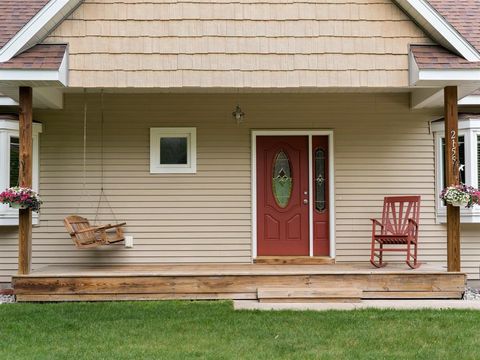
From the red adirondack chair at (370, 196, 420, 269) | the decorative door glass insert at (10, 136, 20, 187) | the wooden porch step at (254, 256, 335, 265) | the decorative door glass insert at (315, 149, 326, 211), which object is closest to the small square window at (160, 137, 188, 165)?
the wooden porch step at (254, 256, 335, 265)

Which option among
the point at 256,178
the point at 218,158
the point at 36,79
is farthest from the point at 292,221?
the point at 36,79

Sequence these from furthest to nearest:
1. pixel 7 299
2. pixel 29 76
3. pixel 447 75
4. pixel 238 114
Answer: pixel 238 114
pixel 7 299
pixel 447 75
pixel 29 76

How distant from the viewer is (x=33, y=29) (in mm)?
6203

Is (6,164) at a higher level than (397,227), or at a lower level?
higher

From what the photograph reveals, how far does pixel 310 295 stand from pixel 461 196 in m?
1.98

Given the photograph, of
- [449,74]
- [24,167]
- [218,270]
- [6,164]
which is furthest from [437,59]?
[6,164]

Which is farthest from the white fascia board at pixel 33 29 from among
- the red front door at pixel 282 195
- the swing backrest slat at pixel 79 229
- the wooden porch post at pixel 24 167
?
the red front door at pixel 282 195

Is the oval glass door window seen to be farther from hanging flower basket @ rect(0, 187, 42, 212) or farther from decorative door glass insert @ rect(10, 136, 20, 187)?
decorative door glass insert @ rect(10, 136, 20, 187)

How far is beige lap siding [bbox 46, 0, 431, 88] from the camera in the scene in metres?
6.43

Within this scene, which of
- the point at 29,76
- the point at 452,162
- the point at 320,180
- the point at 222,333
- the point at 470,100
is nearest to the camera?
the point at 222,333

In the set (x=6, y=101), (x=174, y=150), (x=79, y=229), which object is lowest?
(x=79, y=229)

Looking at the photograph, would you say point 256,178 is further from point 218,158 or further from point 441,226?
point 441,226

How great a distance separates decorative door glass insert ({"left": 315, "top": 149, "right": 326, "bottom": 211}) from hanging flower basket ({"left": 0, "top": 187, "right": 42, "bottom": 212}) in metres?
3.72

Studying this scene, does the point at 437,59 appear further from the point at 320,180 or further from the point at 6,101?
the point at 6,101
